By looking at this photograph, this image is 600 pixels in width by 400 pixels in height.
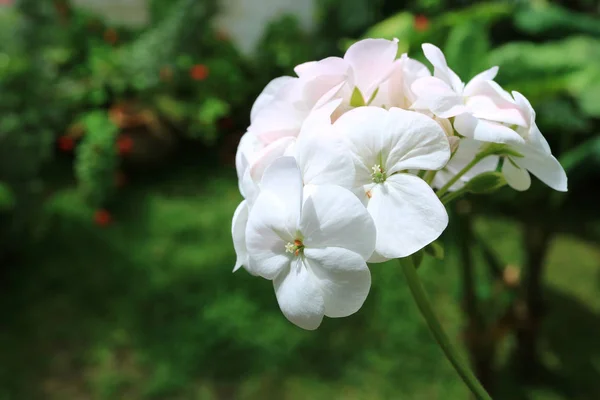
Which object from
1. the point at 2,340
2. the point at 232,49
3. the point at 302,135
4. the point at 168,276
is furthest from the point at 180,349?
the point at 232,49

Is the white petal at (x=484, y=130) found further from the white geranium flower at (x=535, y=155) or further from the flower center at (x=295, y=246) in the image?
the flower center at (x=295, y=246)

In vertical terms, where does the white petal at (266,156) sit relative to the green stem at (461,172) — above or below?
above

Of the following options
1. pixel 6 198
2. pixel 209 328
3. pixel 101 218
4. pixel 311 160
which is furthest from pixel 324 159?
pixel 101 218

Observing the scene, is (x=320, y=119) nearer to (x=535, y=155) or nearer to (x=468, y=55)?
(x=535, y=155)

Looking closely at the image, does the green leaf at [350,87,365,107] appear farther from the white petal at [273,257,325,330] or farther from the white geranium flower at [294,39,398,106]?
the white petal at [273,257,325,330]

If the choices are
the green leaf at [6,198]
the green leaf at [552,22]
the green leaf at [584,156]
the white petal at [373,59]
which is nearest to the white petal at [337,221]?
the white petal at [373,59]

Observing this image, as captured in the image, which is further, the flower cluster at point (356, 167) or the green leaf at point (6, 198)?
Answer: the green leaf at point (6, 198)

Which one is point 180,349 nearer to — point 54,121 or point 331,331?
point 331,331

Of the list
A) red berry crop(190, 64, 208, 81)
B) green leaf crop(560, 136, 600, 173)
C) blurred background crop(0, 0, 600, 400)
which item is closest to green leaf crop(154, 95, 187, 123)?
blurred background crop(0, 0, 600, 400)
